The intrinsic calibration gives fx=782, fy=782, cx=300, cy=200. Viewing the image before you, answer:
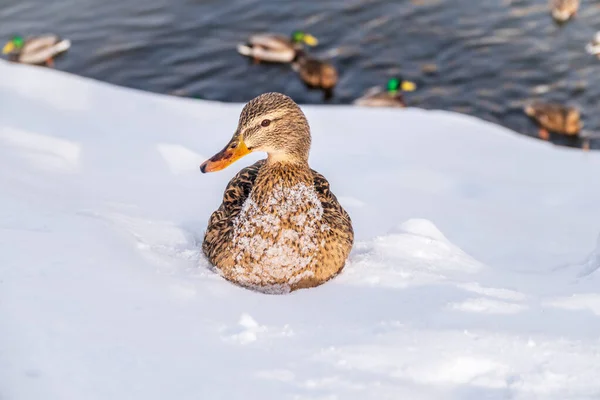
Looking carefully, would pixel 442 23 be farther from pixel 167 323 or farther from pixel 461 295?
pixel 167 323

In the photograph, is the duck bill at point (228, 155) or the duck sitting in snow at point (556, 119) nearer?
the duck bill at point (228, 155)

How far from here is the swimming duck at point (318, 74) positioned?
11.2 meters

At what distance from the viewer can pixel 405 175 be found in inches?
258

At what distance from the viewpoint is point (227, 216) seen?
4605 mm

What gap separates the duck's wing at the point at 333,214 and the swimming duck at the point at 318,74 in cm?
638

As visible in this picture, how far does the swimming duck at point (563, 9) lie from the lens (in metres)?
12.2

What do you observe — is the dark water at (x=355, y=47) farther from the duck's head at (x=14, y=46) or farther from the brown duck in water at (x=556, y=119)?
the duck's head at (x=14, y=46)

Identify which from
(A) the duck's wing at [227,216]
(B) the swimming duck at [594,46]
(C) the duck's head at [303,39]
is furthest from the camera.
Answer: (C) the duck's head at [303,39]

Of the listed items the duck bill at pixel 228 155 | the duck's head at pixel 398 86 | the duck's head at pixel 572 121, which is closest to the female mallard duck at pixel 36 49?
the duck's head at pixel 398 86

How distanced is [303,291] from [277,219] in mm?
413

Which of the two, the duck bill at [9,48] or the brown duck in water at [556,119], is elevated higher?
the duck bill at [9,48]

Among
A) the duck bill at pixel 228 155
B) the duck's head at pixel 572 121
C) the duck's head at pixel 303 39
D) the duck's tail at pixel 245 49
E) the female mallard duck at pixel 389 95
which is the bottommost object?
the duck's head at pixel 572 121

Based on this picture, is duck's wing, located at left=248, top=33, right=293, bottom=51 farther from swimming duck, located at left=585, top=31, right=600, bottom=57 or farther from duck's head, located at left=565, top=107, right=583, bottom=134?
swimming duck, located at left=585, top=31, right=600, bottom=57

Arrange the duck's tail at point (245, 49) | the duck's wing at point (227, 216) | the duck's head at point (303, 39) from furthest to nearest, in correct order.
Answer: the duck's head at point (303, 39) → the duck's tail at point (245, 49) → the duck's wing at point (227, 216)
